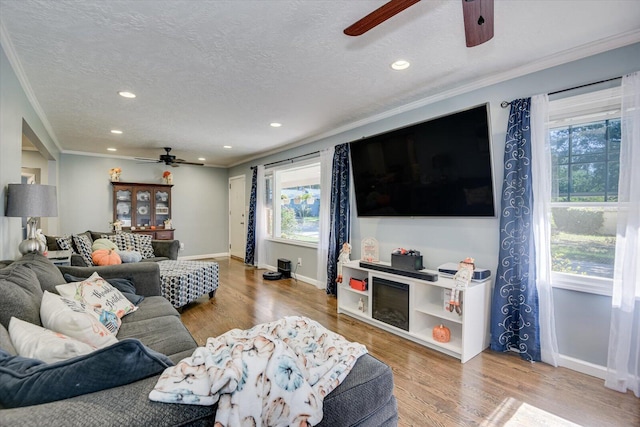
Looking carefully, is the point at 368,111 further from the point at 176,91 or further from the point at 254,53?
the point at 176,91

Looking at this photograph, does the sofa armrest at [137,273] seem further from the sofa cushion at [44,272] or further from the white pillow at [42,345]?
the white pillow at [42,345]

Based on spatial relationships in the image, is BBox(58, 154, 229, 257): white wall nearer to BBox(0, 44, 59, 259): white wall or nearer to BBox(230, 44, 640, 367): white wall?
BBox(0, 44, 59, 259): white wall

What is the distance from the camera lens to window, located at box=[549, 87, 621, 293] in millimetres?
2254

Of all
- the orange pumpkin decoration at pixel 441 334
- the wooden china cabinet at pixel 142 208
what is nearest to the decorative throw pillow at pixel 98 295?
the orange pumpkin decoration at pixel 441 334

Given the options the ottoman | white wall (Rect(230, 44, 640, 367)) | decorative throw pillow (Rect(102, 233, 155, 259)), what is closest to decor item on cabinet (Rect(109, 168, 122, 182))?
decorative throw pillow (Rect(102, 233, 155, 259))

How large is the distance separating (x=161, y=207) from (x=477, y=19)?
7.04m

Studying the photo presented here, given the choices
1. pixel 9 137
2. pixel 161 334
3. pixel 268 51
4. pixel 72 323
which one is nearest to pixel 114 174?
pixel 9 137

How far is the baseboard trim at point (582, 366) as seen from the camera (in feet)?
7.32

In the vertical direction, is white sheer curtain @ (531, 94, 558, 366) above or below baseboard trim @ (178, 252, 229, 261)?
above

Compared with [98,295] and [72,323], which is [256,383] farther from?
[98,295]

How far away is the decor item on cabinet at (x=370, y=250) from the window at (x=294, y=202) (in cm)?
135

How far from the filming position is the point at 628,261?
2.05 m

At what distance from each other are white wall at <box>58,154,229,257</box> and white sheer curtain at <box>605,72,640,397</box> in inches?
292

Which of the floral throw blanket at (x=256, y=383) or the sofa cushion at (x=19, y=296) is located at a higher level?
the sofa cushion at (x=19, y=296)
